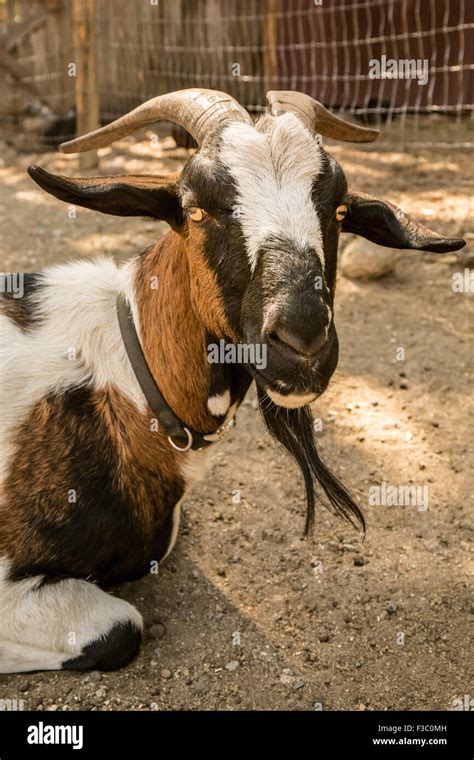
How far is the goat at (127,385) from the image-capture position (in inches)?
115

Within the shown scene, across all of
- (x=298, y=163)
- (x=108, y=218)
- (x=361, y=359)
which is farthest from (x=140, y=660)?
(x=108, y=218)

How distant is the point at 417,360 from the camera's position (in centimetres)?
525

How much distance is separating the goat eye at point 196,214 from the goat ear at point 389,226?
52cm

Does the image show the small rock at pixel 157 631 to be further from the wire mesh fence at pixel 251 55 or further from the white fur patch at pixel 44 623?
the wire mesh fence at pixel 251 55

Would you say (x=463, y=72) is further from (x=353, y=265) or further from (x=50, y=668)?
(x=50, y=668)

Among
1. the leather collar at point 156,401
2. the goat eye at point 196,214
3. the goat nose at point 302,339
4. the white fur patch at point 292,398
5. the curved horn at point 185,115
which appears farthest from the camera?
the leather collar at point 156,401

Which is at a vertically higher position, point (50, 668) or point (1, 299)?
point (1, 299)

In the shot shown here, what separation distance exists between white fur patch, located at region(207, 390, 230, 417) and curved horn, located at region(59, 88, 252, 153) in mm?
884

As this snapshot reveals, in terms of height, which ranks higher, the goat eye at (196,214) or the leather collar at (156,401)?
the goat eye at (196,214)

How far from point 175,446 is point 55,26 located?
277 inches

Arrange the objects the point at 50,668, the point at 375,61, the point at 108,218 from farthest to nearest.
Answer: the point at 375,61 < the point at 108,218 < the point at 50,668

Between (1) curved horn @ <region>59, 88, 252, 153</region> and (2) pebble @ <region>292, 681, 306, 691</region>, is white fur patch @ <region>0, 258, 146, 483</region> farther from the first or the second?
(2) pebble @ <region>292, 681, 306, 691</region>

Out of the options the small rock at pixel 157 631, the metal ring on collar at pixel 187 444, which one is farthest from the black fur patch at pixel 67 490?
the small rock at pixel 157 631

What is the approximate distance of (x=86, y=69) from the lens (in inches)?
A: 313
